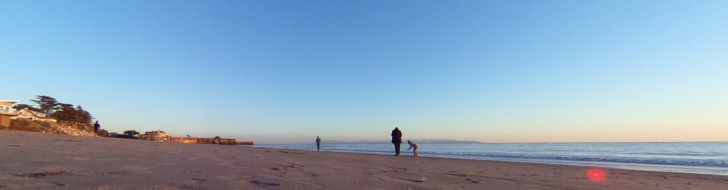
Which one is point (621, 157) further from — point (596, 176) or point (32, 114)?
point (32, 114)

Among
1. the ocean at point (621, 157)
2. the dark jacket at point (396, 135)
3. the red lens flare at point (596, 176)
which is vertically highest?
the dark jacket at point (396, 135)

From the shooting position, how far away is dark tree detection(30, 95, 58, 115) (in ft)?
133

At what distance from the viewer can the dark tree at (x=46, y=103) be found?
1594 inches

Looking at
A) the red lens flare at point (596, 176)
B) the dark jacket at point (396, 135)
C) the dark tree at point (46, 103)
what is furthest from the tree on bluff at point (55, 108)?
the red lens flare at point (596, 176)

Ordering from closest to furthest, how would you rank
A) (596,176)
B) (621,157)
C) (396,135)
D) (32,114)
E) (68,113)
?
(596,176), (396,135), (621,157), (32,114), (68,113)

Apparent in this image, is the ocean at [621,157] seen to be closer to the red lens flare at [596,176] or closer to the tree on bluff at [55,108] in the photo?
the red lens flare at [596,176]

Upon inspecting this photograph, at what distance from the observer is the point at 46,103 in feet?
133

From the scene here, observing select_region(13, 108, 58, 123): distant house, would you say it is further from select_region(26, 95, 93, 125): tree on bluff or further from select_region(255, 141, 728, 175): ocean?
select_region(255, 141, 728, 175): ocean

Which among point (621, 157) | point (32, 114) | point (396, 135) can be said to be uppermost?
point (32, 114)

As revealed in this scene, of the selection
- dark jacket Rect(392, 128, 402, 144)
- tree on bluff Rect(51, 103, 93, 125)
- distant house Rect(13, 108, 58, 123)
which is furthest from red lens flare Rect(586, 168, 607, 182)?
tree on bluff Rect(51, 103, 93, 125)

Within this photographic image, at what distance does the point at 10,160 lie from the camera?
14.6ft

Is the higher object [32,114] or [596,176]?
[32,114]

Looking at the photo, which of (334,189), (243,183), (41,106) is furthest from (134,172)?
(41,106)

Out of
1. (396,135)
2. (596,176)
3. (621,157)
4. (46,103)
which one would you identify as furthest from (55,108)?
(621,157)
